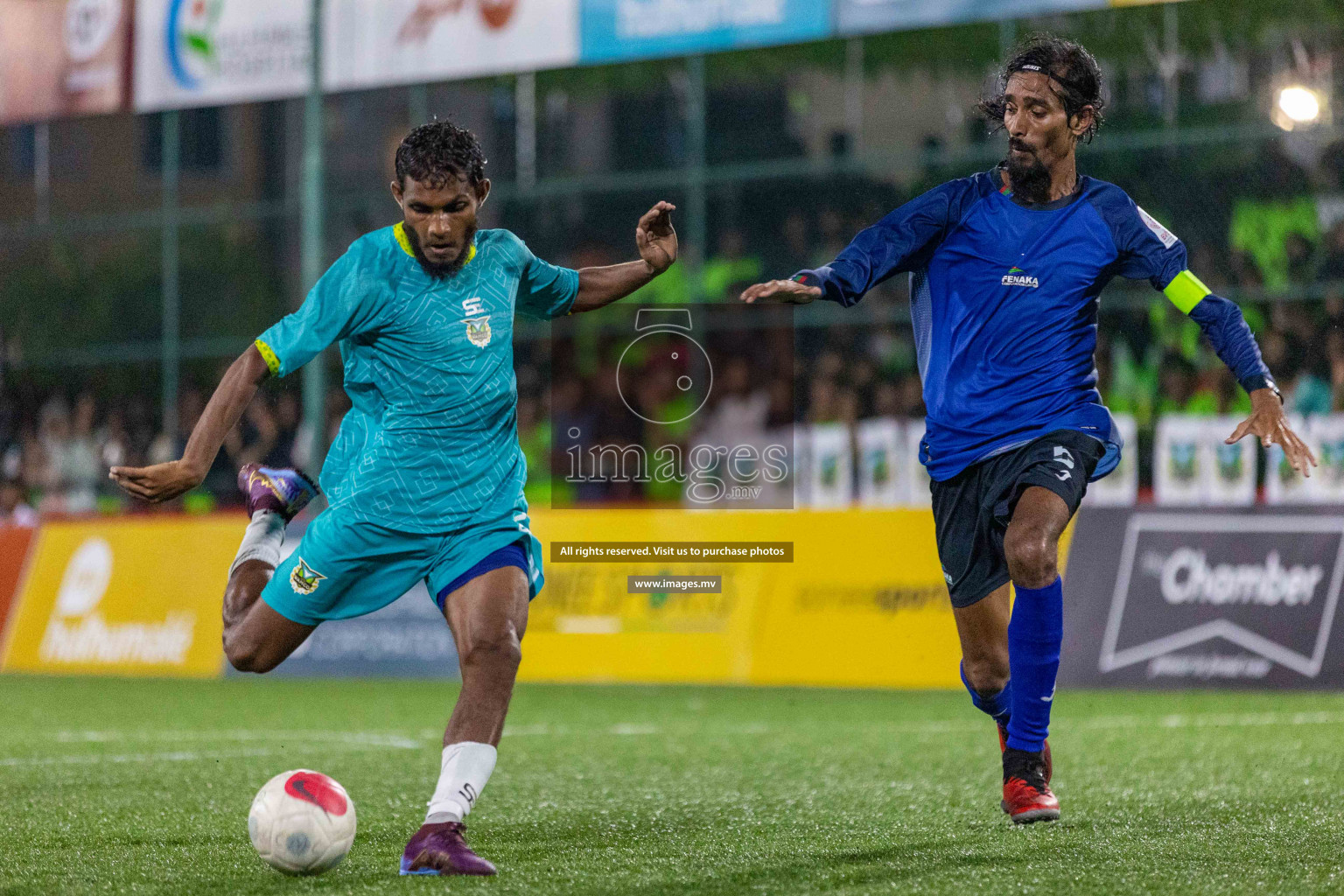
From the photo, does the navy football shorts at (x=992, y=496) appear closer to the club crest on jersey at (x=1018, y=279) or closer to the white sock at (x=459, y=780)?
the club crest on jersey at (x=1018, y=279)

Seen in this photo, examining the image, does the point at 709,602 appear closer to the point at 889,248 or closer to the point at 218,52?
the point at 889,248

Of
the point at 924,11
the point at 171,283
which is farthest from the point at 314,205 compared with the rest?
the point at 171,283

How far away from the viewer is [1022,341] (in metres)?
5.83

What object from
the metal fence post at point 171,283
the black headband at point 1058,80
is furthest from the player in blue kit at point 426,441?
the metal fence post at point 171,283

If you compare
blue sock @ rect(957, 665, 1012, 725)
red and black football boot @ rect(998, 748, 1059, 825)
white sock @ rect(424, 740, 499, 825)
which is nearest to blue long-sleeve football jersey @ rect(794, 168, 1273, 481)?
blue sock @ rect(957, 665, 1012, 725)

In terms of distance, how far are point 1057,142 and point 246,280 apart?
19.6 metres

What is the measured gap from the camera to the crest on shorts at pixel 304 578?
5238mm

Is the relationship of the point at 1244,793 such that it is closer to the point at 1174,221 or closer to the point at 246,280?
the point at 1174,221

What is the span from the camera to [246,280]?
24.2 metres

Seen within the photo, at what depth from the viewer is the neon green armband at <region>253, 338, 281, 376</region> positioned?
4996 mm

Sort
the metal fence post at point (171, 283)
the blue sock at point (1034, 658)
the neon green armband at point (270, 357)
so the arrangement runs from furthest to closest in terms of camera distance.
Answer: the metal fence post at point (171, 283), the blue sock at point (1034, 658), the neon green armband at point (270, 357)

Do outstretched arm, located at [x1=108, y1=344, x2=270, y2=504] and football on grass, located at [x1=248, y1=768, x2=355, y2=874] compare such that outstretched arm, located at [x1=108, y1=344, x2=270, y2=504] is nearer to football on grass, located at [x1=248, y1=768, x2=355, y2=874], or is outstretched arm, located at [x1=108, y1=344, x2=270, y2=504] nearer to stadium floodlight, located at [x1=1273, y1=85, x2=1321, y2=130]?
football on grass, located at [x1=248, y1=768, x2=355, y2=874]

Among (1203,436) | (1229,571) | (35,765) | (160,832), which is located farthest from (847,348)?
(160,832)

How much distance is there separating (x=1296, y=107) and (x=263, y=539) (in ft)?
38.6
